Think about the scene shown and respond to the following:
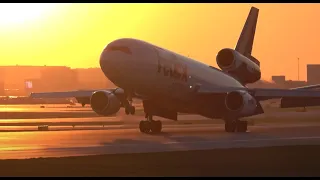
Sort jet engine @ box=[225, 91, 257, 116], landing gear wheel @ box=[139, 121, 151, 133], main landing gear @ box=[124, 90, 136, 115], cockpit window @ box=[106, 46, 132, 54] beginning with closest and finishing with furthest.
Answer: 1. main landing gear @ box=[124, 90, 136, 115]
2. cockpit window @ box=[106, 46, 132, 54]
3. landing gear wheel @ box=[139, 121, 151, 133]
4. jet engine @ box=[225, 91, 257, 116]

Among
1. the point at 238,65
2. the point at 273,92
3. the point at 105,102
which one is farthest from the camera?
the point at 238,65

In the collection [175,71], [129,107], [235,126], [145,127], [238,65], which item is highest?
[238,65]

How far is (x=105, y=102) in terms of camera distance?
157ft

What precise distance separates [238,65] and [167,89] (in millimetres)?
11768

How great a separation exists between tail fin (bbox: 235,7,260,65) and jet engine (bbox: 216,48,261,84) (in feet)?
4.68

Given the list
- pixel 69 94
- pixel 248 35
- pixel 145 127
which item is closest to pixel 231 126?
pixel 145 127

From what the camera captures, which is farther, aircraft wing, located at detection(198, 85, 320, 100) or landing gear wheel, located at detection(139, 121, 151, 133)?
aircraft wing, located at detection(198, 85, 320, 100)

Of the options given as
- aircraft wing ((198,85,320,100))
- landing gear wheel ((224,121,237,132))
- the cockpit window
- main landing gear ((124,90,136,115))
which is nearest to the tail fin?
aircraft wing ((198,85,320,100))

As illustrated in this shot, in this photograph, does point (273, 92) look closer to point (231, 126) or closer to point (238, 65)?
point (231, 126)

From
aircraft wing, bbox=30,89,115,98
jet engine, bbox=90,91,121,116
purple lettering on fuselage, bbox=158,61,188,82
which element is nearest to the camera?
purple lettering on fuselage, bbox=158,61,188,82

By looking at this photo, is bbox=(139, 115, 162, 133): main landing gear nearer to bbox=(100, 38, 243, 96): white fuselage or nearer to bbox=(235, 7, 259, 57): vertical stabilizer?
bbox=(100, 38, 243, 96): white fuselage

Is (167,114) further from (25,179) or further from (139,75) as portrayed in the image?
(25,179)

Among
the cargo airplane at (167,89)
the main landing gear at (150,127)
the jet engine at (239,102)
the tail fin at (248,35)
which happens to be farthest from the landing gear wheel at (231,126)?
the tail fin at (248,35)

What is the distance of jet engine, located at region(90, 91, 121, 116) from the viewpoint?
47.8 meters
